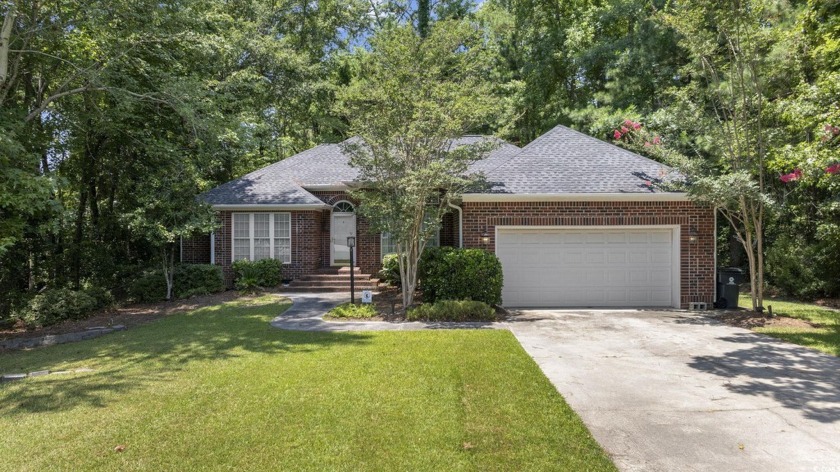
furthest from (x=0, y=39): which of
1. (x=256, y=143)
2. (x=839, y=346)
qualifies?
(x=839, y=346)

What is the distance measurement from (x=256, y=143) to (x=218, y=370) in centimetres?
953

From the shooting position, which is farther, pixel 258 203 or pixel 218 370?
pixel 258 203

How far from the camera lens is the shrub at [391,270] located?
14.4 m

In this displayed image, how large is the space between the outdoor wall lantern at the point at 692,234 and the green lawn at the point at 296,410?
6459mm

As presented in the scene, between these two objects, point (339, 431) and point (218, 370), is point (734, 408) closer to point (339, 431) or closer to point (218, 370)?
point (339, 431)

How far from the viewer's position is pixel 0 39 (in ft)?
30.5

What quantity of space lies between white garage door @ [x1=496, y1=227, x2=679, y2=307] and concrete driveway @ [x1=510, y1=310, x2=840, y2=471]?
104 inches

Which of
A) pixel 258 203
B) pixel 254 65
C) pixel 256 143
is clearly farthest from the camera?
pixel 254 65

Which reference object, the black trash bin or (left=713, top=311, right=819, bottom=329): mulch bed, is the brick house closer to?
the black trash bin

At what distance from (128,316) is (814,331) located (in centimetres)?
1520

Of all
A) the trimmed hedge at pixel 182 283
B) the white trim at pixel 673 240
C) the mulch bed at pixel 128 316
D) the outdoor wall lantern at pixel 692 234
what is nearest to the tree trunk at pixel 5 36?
the mulch bed at pixel 128 316

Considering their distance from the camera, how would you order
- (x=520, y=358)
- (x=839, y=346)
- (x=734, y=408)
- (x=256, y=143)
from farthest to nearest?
1. (x=256, y=143)
2. (x=839, y=346)
3. (x=520, y=358)
4. (x=734, y=408)

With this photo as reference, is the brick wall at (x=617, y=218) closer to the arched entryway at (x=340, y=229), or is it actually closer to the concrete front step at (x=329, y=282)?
the concrete front step at (x=329, y=282)

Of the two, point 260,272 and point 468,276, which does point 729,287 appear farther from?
point 260,272
